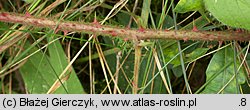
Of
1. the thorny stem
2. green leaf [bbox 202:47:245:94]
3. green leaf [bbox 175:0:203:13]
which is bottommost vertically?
green leaf [bbox 202:47:245:94]

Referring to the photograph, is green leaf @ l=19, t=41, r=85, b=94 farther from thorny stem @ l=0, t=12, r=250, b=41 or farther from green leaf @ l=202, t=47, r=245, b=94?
green leaf @ l=202, t=47, r=245, b=94

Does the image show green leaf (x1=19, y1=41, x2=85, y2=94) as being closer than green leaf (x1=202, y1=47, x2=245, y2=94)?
No

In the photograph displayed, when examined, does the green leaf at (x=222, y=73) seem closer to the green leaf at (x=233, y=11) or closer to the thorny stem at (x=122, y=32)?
the thorny stem at (x=122, y=32)

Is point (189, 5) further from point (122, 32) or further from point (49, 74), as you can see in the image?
point (49, 74)

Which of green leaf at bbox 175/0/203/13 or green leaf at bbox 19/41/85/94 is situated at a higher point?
green leaf at bbox 175/0/203/13

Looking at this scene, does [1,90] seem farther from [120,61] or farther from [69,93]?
[120,61]

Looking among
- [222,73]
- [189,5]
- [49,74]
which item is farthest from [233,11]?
[49,74]

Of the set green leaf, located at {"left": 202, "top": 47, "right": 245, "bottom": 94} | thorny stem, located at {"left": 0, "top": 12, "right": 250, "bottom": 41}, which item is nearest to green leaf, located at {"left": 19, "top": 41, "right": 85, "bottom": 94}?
thorny stem, located at {"left": 0, "top": 12, "right": 250, "bottom": 41}
